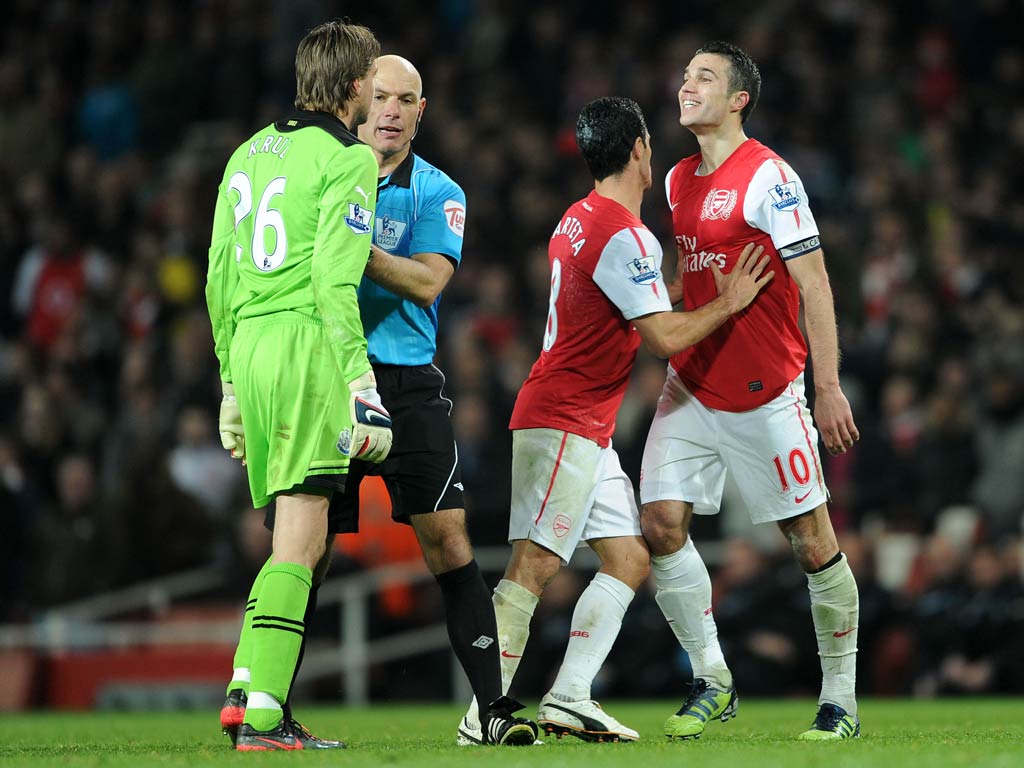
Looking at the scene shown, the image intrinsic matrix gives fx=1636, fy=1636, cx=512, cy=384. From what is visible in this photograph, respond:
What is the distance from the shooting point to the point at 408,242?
6438 millimetres

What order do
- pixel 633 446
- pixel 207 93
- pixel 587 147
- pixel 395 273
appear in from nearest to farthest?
1. pixel 395 273
2. pixel 587 147
3. pixel 633 446
4. pixel 207 93

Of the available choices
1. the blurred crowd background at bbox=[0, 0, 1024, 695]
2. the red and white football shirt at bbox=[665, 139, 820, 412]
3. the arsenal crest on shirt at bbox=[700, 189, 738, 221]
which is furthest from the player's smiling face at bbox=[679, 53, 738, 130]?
the blurred crowd background at bbox=[0, 0, 1024, 695]

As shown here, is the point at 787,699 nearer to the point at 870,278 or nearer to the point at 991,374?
the point at 991,374

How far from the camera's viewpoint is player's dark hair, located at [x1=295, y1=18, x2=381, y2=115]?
5.88m

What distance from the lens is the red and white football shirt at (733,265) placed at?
651 centimetres

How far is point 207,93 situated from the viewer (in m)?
16.9

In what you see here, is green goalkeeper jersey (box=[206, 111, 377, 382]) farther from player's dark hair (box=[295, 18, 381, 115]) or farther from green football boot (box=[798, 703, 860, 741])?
green football boot (box=[798, 703, 860, 741])

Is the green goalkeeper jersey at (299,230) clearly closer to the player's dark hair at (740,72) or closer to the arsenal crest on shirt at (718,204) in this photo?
the arsenal crest on shirt at (718,204)

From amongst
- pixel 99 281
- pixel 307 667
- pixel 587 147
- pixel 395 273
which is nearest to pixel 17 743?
pixel 395 273

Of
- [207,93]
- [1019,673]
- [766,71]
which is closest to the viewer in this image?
[1019,673]

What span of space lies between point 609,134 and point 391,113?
88 cm

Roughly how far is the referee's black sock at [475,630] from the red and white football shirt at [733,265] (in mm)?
1289

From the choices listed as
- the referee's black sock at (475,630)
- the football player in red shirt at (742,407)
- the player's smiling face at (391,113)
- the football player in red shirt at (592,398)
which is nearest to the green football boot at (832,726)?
the football player in red shirt at (742,407)

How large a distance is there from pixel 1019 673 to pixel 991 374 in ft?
7.36
